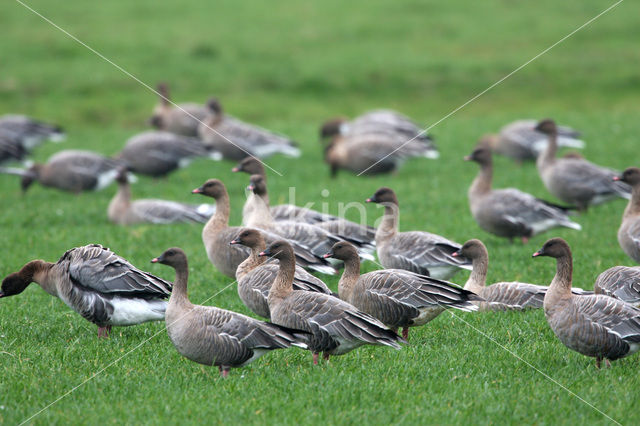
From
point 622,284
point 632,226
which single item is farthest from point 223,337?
point 632,226

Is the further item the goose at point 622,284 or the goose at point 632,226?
the goose at point 632,226

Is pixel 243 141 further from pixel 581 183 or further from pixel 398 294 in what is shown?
pixel 398 294

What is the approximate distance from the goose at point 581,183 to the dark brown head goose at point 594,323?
7.24 m

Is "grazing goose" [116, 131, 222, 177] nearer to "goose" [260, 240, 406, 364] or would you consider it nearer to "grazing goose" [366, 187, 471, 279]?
"grazing goose" [366, 187, 471, 279]

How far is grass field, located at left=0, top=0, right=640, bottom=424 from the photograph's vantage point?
6594 mm

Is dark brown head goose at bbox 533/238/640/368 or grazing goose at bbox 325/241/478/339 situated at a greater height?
dark brown head goose at bbox 533/238/640/368

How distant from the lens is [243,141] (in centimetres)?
1972

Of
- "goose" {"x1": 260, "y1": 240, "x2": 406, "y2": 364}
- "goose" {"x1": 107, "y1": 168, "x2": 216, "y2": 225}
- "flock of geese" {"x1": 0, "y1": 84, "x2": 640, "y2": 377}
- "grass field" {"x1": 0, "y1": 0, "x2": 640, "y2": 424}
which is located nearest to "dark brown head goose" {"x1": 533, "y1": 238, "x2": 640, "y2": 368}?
"flock of geese" {"x1": 0, "y1": 84, "x2": 640, "y2": 377}

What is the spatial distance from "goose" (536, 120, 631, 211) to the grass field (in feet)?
1.36

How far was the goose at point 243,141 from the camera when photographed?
19.5m

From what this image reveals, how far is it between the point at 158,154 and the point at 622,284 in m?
12.6

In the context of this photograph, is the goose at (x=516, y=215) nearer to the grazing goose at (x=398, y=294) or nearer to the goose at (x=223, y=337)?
the grazing goose at (x=398, y=294)

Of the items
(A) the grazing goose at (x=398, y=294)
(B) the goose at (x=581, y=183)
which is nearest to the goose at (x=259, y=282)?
(A) the grazing goose at (x=398, y=294)

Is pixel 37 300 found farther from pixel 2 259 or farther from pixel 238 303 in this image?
pixel 238 303
